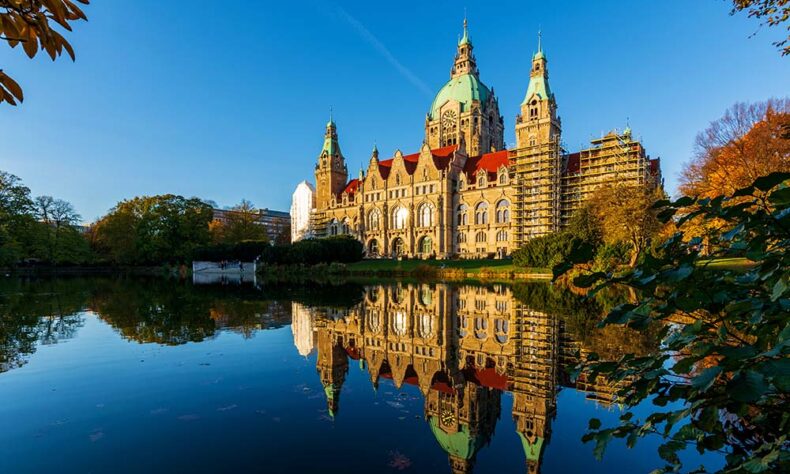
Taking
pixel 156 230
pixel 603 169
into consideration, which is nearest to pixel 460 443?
pixel 603 169

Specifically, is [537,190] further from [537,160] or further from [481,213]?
[481,213]

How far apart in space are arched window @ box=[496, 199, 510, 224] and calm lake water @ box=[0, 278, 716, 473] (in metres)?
41.0

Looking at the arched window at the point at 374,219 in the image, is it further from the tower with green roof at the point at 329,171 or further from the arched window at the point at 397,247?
the tower with green roof at the point at 329,171

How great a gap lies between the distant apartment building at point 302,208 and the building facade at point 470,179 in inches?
341

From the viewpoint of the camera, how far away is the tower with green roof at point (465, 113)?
66.6 metres

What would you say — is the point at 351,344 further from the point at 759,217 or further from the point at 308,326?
the point at 759,217

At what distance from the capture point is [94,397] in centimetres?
611

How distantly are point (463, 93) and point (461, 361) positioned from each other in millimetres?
66272

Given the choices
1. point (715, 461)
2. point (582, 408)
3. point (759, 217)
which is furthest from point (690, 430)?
point (582, 408)

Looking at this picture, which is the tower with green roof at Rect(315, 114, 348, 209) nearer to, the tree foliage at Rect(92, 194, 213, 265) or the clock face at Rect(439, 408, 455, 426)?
the tree foliage at Rect(92, 194, 213, 265)

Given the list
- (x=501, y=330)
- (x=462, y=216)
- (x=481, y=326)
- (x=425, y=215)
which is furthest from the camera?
(x=425, y=215)

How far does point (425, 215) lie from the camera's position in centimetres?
5828

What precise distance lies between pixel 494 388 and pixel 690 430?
485cm

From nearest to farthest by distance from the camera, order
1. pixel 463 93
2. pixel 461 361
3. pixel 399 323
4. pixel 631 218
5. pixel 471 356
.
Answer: pixel 461 361, pixel 471 356, pixel 399 323, pixel 631 218, pixel 463 93
